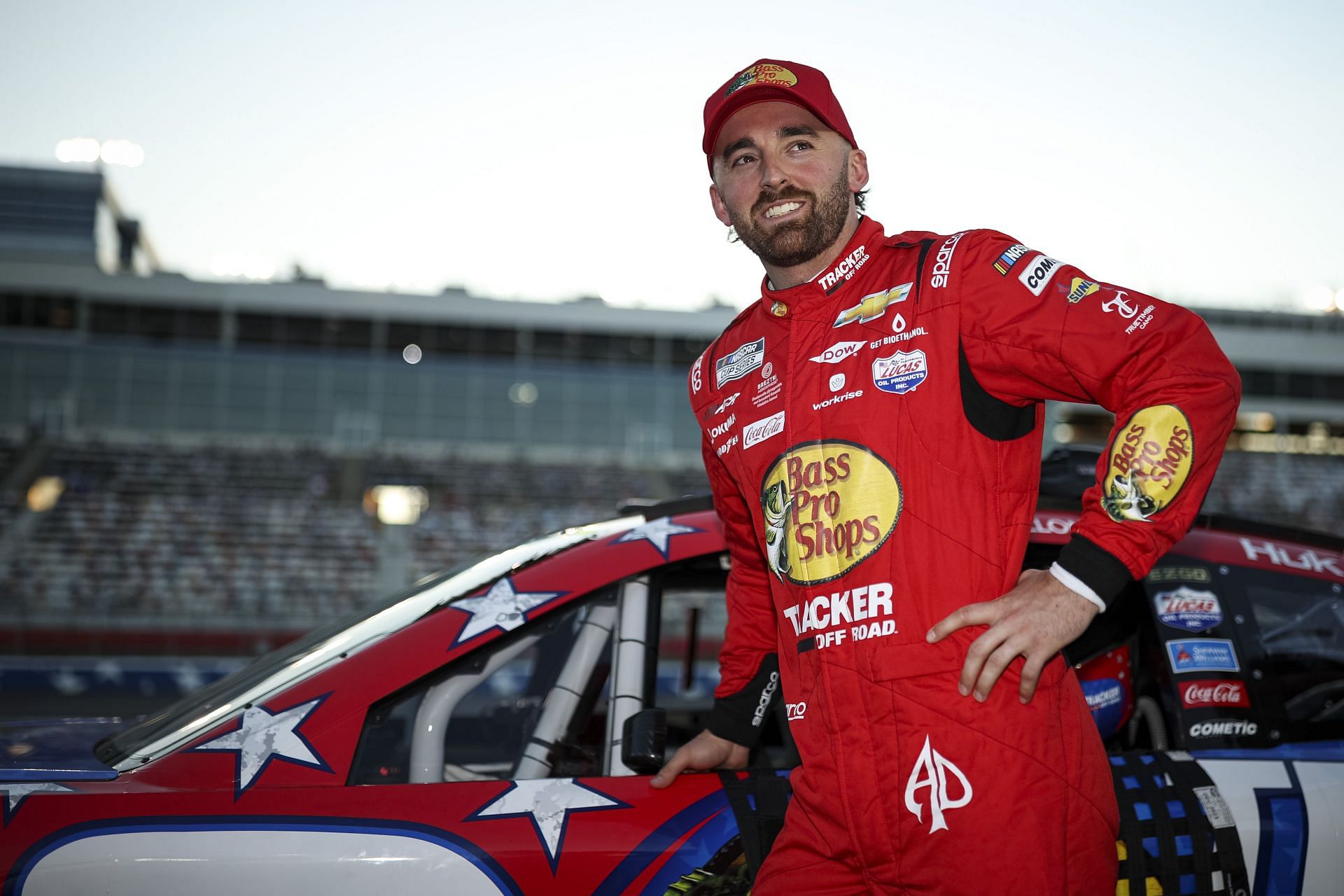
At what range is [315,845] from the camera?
69.6 inches

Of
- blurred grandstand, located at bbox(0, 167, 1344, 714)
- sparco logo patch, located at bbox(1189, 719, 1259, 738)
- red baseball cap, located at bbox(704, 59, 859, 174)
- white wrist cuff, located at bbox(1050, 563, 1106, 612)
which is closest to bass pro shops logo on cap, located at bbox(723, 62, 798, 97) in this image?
red baseball cap, located at bbox(704, 59, 859, 174)

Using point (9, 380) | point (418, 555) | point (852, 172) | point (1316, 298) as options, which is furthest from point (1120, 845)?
point (1316, 298)

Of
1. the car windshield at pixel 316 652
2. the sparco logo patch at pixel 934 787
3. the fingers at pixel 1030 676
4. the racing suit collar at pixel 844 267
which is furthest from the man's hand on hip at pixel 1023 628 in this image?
the car windshield at pixel 316 652

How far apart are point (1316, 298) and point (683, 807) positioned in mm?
45488

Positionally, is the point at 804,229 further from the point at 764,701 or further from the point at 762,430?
the point at 764,701

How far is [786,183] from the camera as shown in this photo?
1.78m

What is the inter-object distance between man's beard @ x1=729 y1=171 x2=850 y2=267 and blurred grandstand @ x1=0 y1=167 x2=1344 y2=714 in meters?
21.5

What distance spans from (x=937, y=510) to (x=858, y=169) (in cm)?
74

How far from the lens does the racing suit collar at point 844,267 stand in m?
1.77

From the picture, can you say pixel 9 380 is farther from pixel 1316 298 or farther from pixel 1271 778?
pixel 1316 298

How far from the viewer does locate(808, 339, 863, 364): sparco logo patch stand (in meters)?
1.68

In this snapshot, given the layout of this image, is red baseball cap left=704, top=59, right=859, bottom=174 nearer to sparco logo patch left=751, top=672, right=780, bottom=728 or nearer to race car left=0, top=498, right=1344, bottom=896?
race car left=0, top=498, right=1344, bottom=896

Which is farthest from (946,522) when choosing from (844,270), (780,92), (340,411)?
(340,411)

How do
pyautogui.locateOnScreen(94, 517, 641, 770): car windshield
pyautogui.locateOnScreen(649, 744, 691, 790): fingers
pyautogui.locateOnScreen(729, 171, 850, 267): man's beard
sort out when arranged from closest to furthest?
pyautogui.locateOnScreen(729, 171, 850, 267): man's beard
pyautogui.locateOnScreen(649, 744, 691, 790): fingers
pyautogui.locateOnScreen(94, 517, 641, 770): car windshield
